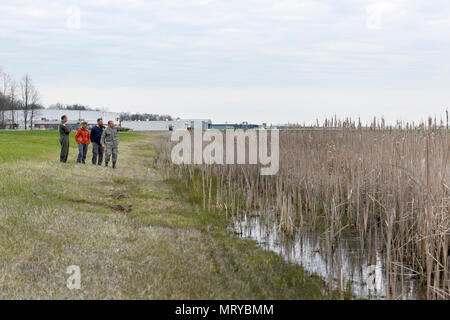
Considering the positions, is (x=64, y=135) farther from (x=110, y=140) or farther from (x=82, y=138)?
(x=110, y=140)

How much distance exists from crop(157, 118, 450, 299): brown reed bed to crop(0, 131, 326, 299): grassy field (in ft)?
2.94

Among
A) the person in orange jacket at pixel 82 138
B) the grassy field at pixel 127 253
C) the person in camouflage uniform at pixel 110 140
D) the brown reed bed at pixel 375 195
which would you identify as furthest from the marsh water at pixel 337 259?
the person in orange jacket at pixel 82 138

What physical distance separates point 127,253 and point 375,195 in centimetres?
565

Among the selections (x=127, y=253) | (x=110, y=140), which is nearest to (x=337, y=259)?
(x=127, y=253)

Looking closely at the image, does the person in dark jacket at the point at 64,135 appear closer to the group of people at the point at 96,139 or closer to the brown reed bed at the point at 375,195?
the group of people at the point at 96,139

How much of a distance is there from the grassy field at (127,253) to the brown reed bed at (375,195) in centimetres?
90

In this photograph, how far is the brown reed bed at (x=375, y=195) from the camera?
5.68m

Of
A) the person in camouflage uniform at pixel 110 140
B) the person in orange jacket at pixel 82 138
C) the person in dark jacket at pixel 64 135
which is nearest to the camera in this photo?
the person in dark jacket at pixel 64 135

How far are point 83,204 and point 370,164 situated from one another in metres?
6.36

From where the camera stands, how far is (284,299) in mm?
4906

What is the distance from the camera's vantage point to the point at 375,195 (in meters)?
9.22

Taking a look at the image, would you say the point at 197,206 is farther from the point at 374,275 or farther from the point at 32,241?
the point at 374,275
